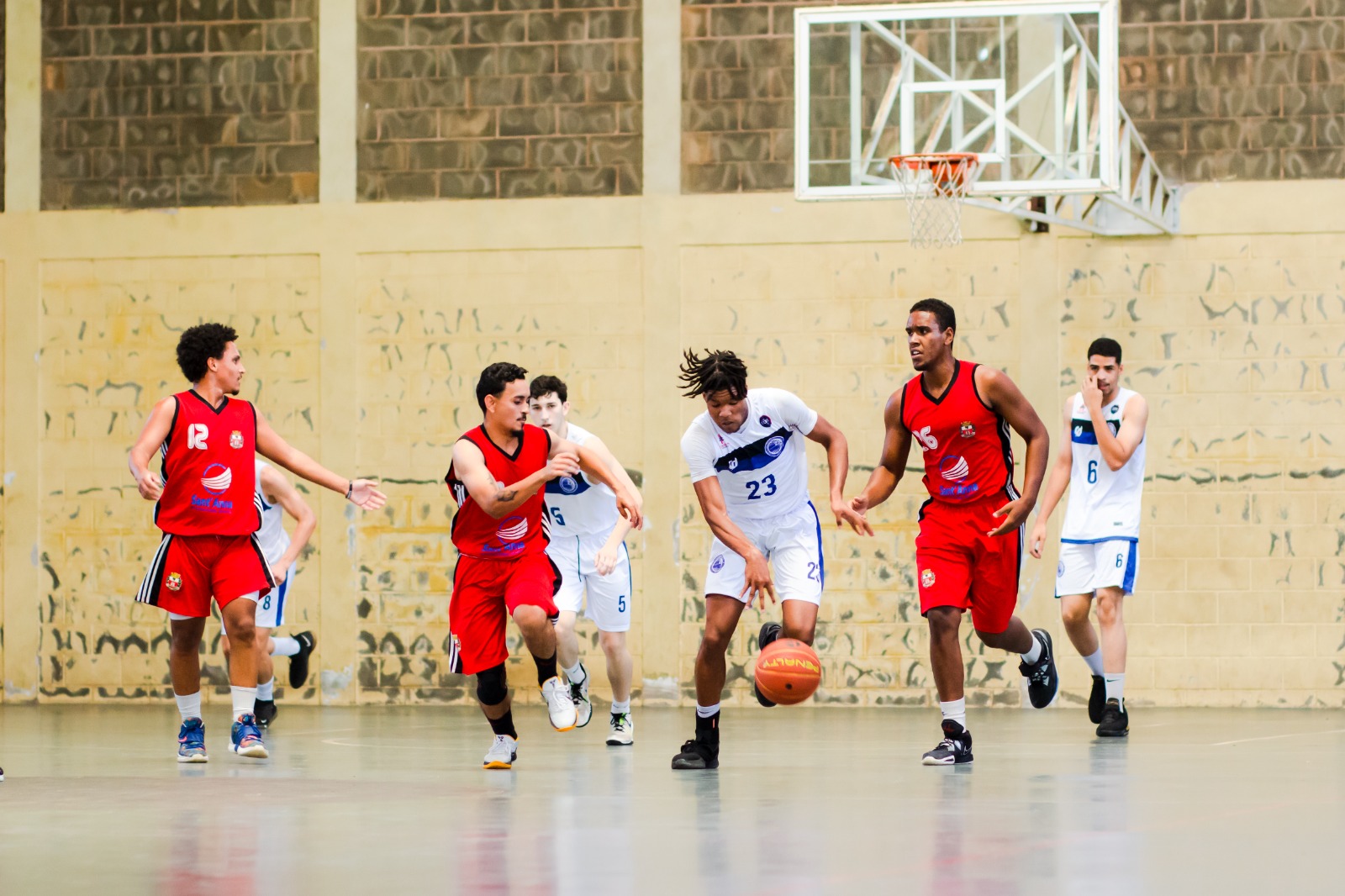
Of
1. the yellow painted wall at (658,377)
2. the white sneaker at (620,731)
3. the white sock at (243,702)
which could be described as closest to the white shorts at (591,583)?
the white sneaker at (620,731)

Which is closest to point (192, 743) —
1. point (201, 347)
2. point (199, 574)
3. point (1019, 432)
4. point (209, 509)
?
point (199, 574)

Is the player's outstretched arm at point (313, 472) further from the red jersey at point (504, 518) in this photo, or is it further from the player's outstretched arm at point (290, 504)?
the player's outstretched arm at point (290, 504)

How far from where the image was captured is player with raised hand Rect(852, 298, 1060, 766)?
8273mm

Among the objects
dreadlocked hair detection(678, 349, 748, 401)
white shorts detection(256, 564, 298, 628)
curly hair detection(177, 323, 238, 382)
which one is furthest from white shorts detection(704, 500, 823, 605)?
white shorts detection(256, 564, 298, 628)

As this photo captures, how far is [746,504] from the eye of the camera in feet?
28.3

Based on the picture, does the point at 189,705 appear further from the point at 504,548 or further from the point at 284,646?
the point at 284,646

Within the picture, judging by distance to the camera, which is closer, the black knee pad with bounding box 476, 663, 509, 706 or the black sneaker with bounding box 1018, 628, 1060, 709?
the black knee pad with bounding box 476, 663, 509, 706

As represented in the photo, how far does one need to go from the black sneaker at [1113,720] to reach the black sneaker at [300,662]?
5.26 meters

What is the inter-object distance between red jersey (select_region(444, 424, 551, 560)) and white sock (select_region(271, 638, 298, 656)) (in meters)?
3.80

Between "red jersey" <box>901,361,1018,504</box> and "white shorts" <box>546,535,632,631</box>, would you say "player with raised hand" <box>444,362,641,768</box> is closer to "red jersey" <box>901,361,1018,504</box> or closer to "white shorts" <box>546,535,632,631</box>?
"red jersey" <box>901,361,1018,504</box>

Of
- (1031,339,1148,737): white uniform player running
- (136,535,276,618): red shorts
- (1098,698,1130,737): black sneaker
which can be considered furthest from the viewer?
(1098,698,1130,737): black sneaker

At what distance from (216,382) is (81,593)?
20.4 ft

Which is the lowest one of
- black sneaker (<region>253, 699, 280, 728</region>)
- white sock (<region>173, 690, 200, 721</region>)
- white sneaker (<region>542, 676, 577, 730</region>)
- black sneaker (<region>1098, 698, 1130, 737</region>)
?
black sneaker (<region>253, 699, 280, 728</region>)

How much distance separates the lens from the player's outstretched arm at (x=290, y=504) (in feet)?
35.1
